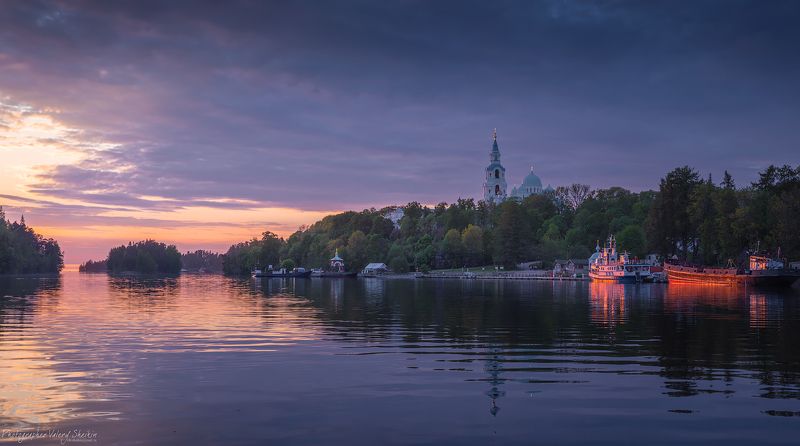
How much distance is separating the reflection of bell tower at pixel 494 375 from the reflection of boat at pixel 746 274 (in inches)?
3939

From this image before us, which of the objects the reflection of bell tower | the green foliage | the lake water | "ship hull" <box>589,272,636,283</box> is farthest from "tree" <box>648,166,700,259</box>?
the reflection of bell tower

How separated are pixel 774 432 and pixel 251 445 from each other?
12402 millimetres

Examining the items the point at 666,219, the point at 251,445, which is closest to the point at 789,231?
the point at 666,219

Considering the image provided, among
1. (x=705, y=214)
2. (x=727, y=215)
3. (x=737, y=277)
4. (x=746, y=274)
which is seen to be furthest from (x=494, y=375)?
(x=705, y=214)

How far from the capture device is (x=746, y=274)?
11869cm

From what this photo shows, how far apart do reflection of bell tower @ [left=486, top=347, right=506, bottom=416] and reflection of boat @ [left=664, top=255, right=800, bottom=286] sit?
100060 mm

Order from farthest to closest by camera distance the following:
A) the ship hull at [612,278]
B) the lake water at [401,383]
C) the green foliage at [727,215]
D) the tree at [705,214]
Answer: the ship hull at [612,278], the tree at [705,214], the green foliage at [727,215], the lake water at [401,383]

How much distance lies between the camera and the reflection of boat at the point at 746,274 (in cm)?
11406

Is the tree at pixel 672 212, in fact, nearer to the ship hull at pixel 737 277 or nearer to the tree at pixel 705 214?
the tree at pixel 705 214

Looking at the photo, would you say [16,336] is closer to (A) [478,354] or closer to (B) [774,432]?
(A) [478,354]

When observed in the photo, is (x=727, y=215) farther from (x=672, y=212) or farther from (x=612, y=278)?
(x=612, y=278)

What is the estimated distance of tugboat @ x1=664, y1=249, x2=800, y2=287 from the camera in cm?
11406

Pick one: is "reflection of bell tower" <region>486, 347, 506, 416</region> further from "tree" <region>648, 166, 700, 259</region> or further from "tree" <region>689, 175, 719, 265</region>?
"tree" <region>648, 166, 700, 259</region>

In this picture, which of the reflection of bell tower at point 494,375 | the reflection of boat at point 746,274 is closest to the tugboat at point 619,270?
the reflection of boat at point 746,274
